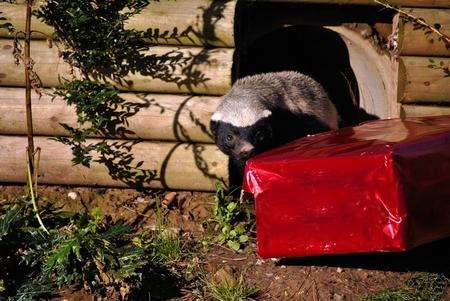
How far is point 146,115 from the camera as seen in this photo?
18.5 ft

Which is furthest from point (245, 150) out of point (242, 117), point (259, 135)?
point (242, 117)

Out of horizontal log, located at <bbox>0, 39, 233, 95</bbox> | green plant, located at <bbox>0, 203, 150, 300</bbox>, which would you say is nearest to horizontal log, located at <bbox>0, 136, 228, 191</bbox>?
horizontal log, located at <bbox>0, 39, 233, 95</bbox>

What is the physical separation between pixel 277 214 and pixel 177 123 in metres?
1.87

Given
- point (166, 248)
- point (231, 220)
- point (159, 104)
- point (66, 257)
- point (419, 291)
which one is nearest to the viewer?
point (66, 257)

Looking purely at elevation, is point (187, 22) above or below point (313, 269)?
above

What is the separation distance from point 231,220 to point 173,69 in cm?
157

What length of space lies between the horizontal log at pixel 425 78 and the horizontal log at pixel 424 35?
2.9 inches

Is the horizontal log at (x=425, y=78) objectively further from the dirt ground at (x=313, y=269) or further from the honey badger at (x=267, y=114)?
the dirt ground at (x=313, y=269)

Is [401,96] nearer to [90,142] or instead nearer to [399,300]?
[399,300]

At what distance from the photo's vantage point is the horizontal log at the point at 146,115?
564 centimetres

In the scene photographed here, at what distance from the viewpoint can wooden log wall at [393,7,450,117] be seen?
225 inches

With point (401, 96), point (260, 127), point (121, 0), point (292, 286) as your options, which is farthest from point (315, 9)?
point (292, 286)

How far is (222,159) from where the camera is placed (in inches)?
224

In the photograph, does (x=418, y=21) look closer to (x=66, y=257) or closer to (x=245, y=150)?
(x=245, y=150)
